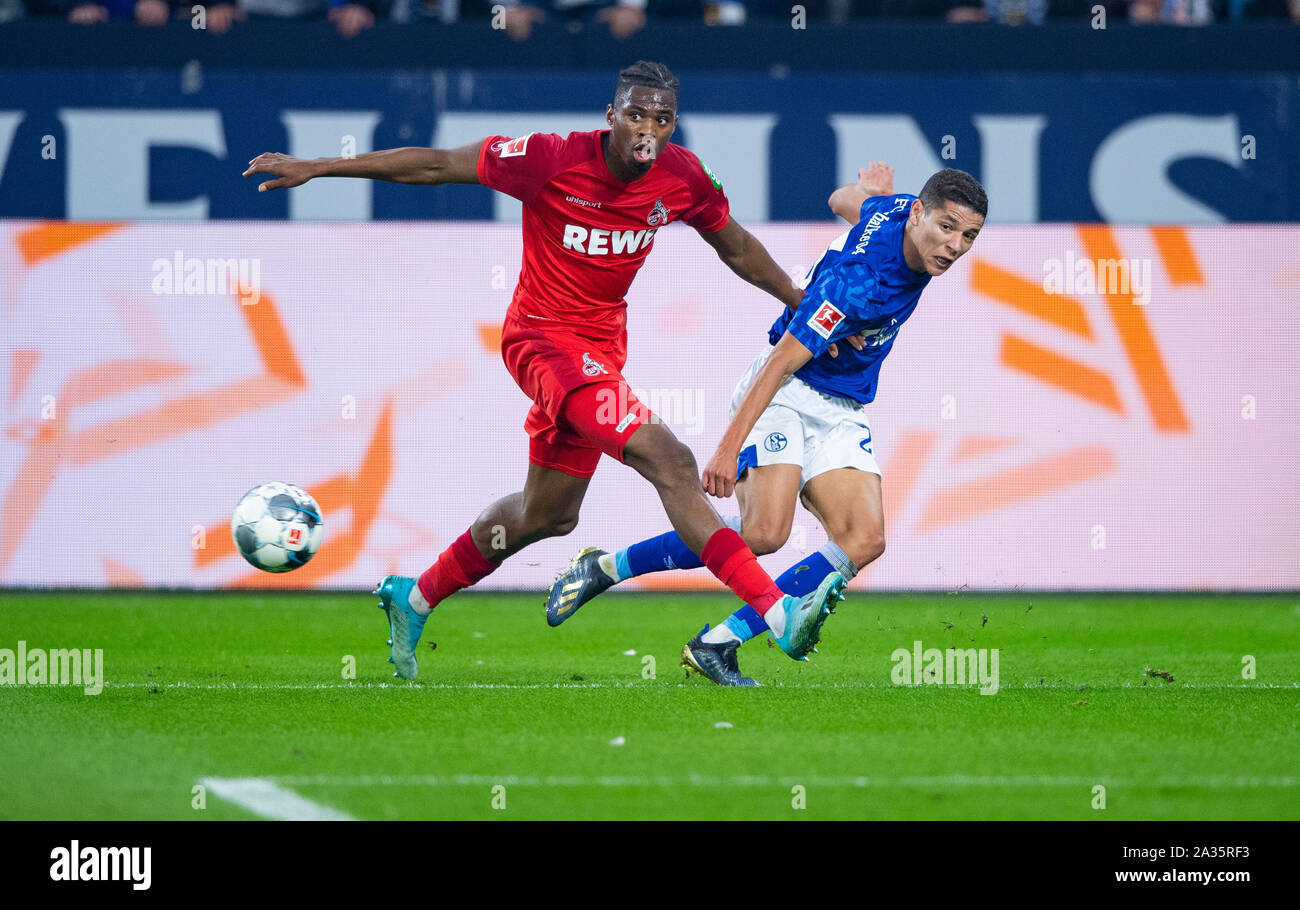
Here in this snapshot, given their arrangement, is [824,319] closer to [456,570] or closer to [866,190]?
[866,190]

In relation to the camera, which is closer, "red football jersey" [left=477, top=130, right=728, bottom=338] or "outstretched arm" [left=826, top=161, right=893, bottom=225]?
"red football jersey" [left=477, top=130, right=728, bottom=338]

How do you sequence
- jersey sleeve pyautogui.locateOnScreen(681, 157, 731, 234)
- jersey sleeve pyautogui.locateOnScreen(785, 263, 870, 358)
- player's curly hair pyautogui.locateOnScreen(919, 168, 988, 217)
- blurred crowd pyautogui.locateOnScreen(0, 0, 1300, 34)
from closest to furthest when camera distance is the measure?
jersey sleeve pyautogui.locateOnScreen(785, 263, 870, 358)
player's curly hair pyautogui.locateOnScreen(919, 168, 988, 217)
jersey sleeve pyautogui.locateOnScreen(681, 157, 731, 234)
blurred crowd pyautogui.locateOnScreen(0, 0, 1300, 34)

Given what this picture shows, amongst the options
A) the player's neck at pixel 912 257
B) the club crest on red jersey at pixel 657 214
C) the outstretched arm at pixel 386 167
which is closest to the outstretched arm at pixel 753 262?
the club crest on red jersey at pixel 657 214

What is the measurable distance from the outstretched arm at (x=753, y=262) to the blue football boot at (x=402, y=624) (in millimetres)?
1836

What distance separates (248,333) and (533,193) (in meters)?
5.05

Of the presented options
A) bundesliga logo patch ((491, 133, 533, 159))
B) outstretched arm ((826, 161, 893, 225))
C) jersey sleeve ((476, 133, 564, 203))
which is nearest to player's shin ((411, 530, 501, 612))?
jersey sleeve ((476, 133, 564, 203))

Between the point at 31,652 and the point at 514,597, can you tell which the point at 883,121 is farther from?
the point at 31,652

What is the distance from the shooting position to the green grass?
4.04 m

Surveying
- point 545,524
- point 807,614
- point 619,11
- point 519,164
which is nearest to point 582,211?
point 519,164

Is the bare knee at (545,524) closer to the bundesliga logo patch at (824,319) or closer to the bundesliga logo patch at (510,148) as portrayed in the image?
the bundesliga logo patch at (824,319)

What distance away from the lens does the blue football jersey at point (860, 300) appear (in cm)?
564

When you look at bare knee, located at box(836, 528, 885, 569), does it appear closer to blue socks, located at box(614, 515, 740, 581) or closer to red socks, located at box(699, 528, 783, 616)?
blue socks, located at box(614, 515, 740, 581)

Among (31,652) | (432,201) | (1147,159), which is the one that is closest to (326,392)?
(432,201)

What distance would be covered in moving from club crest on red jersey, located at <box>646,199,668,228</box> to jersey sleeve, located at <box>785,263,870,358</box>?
0.62 m
